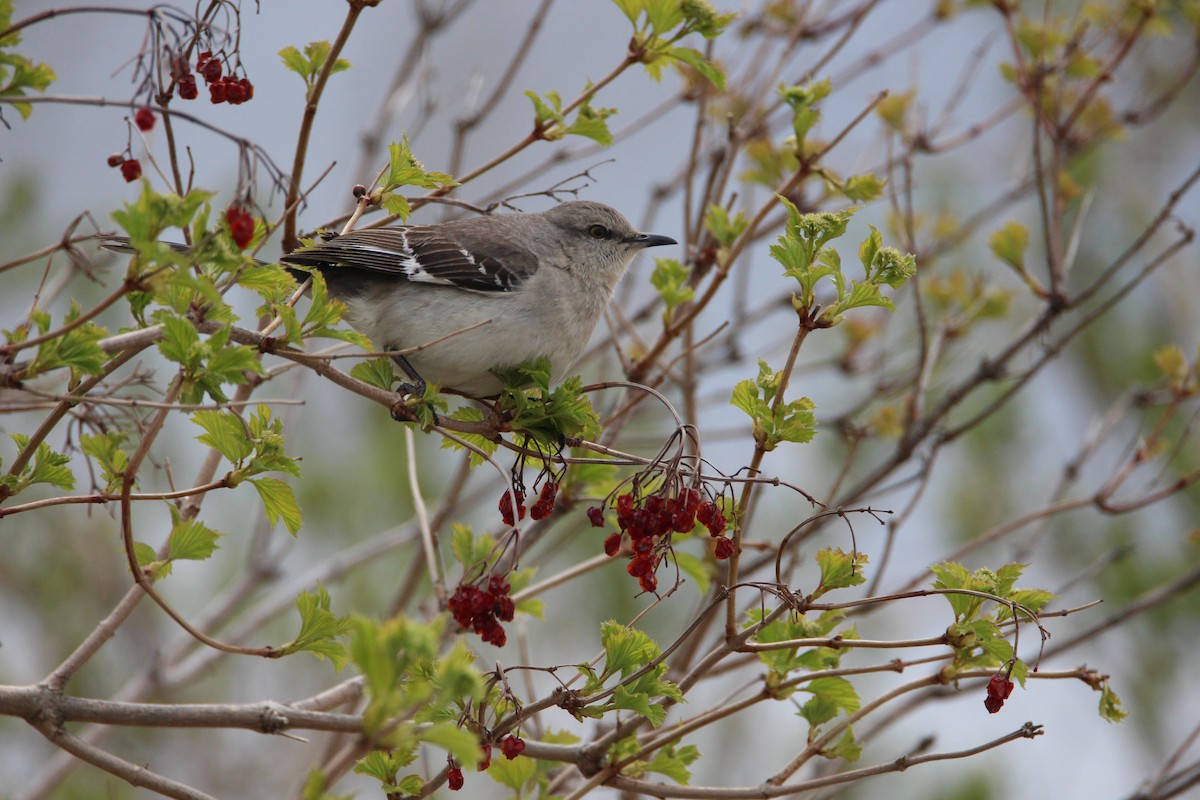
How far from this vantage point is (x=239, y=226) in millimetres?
2367

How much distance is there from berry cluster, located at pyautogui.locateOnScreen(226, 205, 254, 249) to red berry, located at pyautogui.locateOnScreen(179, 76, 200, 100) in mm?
741

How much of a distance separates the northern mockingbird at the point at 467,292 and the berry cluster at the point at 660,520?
132 centimetres

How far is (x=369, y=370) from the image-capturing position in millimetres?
3342

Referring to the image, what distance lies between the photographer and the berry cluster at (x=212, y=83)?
2.92 m

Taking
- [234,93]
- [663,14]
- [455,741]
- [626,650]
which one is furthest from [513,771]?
[663,14]

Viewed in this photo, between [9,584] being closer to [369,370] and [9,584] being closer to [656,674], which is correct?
[369,370]

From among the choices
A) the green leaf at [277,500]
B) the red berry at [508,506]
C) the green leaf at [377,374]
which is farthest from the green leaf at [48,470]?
the red berry at [508,506]

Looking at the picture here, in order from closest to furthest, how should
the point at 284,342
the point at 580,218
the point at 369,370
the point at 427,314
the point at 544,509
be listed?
the point at 284,342 → the point at 544,509 → the point at 369,370 → the point at 427,314 → the point at 580,218

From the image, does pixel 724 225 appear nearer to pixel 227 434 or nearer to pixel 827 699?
pixel 827 699

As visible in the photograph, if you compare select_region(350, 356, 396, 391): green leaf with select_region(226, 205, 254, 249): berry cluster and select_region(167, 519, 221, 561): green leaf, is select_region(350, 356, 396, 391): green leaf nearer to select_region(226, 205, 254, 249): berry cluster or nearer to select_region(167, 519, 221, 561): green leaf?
select_region(167, 519, 221, 561): green leaf

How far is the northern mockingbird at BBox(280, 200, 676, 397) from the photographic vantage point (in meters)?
3.92

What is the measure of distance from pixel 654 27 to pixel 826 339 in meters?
4.55


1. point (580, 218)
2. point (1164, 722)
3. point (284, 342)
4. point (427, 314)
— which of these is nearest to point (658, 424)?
point (580, 218)

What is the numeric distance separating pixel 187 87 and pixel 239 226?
2.61ft
